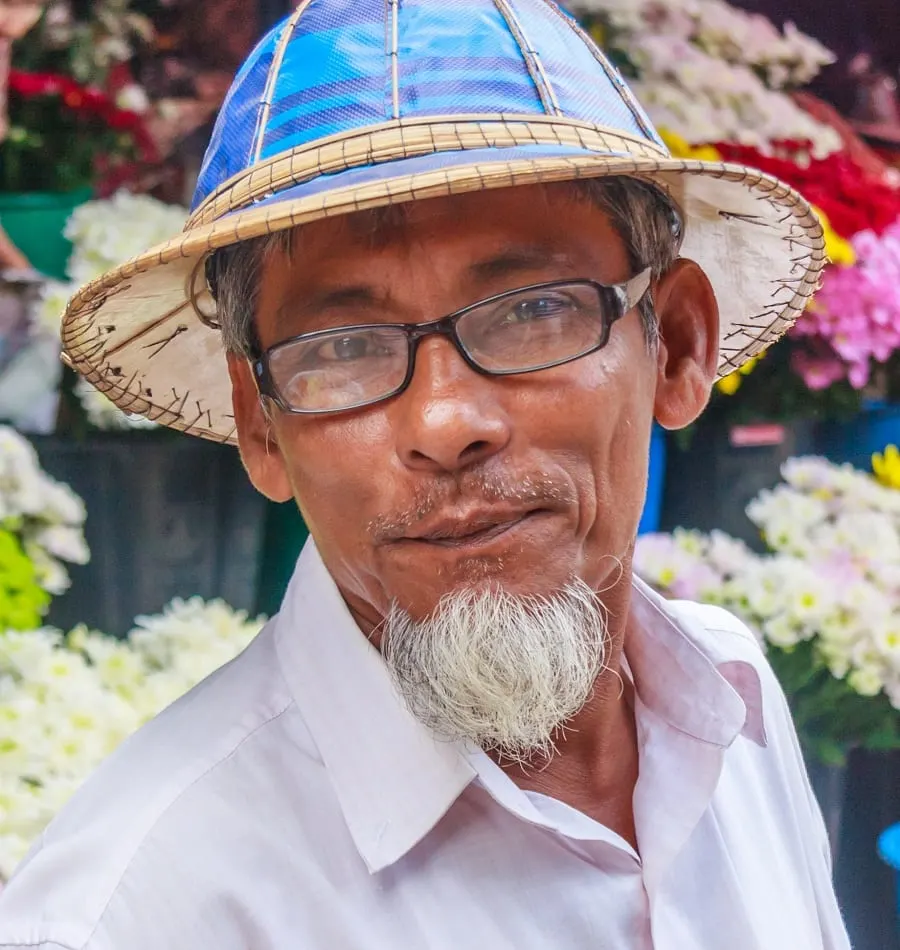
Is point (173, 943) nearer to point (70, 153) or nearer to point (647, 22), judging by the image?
point (70, 153)

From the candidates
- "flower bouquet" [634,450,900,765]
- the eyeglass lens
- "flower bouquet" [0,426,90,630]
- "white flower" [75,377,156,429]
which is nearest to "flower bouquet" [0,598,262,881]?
"flower bouquet" [0,426,90,630]

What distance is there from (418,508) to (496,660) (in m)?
0.18

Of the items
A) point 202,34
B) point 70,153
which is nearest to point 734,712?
point 70,153

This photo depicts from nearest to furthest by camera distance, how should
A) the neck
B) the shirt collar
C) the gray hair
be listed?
the shirt collar → the gray hair → the neck

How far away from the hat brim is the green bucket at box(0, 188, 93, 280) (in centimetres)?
133

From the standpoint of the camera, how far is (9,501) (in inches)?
95.2

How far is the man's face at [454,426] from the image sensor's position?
3.88ft

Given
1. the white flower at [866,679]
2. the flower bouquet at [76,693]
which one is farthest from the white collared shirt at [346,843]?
the white flower at [866,679]

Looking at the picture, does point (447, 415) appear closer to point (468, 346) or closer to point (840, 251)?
point (468, 346)

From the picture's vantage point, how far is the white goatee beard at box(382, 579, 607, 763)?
1.19m

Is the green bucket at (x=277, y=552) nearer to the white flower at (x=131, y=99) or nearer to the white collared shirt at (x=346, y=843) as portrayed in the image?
the white flower at (x=131, y=99)

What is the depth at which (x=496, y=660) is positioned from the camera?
1.19 meters

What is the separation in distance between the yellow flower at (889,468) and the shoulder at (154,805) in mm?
2168

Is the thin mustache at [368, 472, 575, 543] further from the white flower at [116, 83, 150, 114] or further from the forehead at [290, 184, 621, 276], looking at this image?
the white flower at [116, 83, 150, 114]
